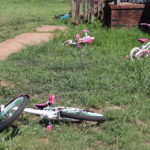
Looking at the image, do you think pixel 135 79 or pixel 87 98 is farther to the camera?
pixel 135 79

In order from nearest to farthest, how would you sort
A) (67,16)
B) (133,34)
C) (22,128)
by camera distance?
(22,128)
(133,34)
(67,16)

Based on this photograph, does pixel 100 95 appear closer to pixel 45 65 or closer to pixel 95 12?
pixel 45 65

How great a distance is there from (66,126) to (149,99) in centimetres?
136

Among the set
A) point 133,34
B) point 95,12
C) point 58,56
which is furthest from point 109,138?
point 95,12

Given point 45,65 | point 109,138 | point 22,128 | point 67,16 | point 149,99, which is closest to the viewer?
point 109,138

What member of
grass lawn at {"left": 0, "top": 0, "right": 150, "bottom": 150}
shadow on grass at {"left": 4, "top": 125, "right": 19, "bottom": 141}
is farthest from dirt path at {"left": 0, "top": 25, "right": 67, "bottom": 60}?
shadow on grass at {"left": 4, "top": 125, "right": 19, "bottom": 141}

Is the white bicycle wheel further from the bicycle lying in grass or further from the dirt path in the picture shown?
the bicycle lying in grass

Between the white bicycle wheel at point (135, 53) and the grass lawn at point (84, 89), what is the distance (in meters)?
0.19

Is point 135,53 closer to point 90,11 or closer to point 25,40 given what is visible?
point 25,40

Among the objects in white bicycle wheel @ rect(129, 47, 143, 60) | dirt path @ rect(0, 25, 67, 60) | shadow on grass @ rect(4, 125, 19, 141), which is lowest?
dirt path @ rect(0, 25, 67, 60)

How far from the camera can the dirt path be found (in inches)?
324

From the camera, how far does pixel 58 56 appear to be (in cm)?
726

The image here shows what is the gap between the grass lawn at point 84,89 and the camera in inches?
149

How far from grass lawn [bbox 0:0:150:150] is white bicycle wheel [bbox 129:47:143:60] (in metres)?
0.19
